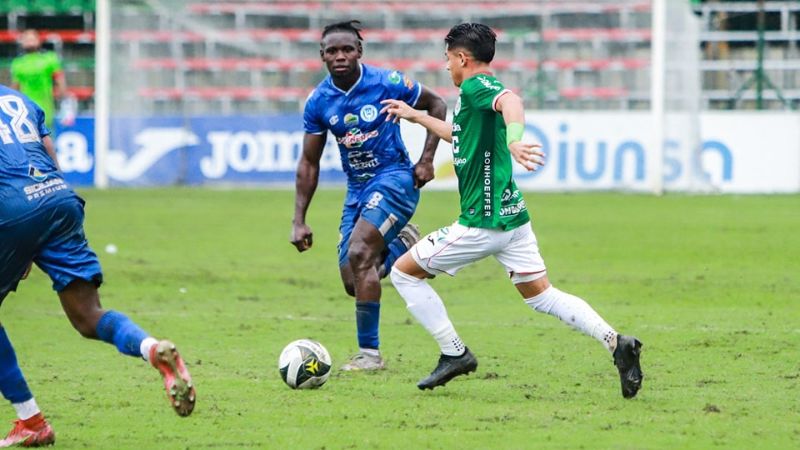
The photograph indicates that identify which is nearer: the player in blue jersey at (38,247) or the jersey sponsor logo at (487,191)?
the player in blue jersey at (38,247)

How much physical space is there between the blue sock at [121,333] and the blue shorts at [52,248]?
0.66ft

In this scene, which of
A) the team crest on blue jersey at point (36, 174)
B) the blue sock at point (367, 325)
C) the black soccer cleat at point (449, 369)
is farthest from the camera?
the blue sock at point (367, 325)

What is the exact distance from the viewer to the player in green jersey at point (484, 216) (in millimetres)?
7277

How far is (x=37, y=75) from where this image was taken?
A: 72.4ft

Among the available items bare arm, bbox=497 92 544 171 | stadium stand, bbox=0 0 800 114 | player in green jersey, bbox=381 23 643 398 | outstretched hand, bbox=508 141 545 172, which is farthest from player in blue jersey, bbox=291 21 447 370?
stadium stand, bbox=0 0 800 114

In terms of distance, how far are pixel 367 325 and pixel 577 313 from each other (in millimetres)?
1629

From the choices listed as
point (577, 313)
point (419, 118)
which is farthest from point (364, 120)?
point (577, 313)

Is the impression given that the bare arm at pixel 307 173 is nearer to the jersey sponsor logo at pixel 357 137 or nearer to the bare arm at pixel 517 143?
the jersey sponsor logo at pixel 357 137

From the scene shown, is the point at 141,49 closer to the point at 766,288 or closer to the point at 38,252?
the point at 766,288

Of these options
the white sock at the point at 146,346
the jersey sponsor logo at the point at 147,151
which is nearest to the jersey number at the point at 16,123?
the white sock at the point at 146,346

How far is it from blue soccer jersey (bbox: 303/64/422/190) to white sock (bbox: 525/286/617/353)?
1.88 m

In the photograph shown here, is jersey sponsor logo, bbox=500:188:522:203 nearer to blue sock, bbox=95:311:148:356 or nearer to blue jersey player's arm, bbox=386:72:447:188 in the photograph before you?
blue jersey player's arm, bbox=386:72:447:188

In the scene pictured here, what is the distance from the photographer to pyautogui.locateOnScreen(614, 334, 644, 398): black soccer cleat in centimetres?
716

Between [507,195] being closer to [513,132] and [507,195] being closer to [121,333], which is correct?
[513,132]
